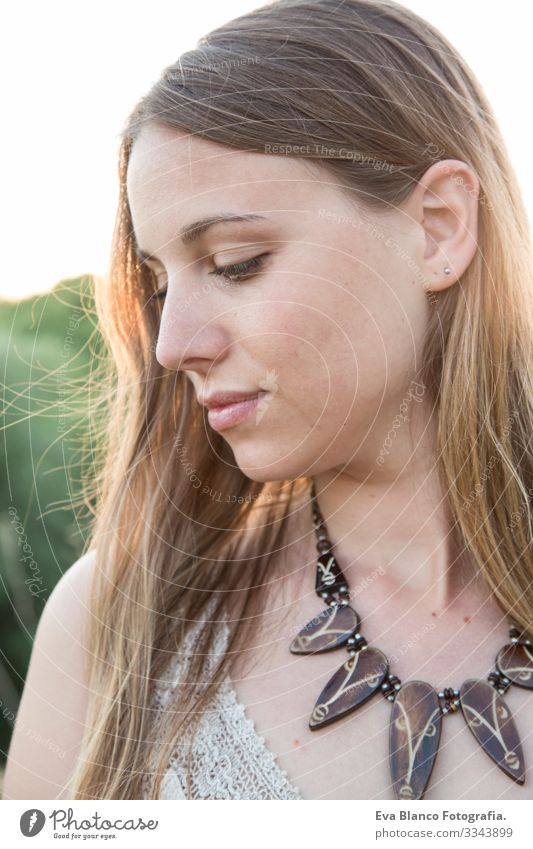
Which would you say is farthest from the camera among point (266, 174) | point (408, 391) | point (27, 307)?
point (27, 307)

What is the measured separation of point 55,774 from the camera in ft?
2.76

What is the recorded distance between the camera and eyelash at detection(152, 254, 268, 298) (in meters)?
0.74

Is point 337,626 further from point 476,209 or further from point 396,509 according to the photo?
point 476,209

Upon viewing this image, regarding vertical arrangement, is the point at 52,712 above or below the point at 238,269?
below

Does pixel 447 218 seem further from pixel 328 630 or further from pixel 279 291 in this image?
pixel 328 630

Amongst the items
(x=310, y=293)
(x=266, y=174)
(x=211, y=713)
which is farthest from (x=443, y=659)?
(x=266, y=174)

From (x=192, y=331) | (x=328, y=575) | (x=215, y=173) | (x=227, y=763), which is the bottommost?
(x=227, y=763)

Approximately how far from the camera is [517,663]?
76 cm

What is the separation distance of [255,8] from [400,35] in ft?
0.44

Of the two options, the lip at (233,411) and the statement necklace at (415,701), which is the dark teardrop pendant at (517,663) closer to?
the statement necklace at (415,701)

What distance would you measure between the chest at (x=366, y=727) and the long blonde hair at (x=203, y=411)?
1.8 inches

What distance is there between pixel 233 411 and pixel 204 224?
163 mm

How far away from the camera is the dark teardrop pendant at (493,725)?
72 centimetres

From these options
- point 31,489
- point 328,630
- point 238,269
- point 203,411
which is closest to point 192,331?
point 238,269
